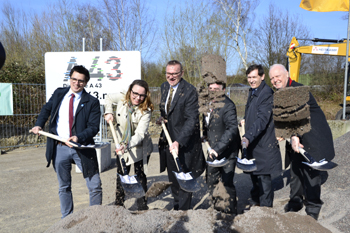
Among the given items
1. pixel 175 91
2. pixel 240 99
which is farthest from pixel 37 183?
pixel 240 99

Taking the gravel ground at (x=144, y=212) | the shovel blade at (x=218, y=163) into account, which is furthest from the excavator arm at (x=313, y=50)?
the shovel blade at (x=218, y=163)

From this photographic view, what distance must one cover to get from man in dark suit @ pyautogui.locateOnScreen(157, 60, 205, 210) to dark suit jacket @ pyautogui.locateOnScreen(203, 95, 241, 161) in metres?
0.20

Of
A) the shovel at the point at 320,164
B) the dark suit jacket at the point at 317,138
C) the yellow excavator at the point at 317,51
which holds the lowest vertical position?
the shovel at the point at 320,164

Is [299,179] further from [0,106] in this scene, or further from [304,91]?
[0,106]

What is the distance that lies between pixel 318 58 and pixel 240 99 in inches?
349

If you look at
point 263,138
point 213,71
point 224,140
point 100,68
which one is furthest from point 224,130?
point 100,68

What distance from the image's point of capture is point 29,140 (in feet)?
28.6

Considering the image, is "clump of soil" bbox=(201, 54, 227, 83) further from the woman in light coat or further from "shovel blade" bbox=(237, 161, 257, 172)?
"shovel blade" bbox=(237, 161, 257, 172)

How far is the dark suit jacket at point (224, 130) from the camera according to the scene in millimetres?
3010

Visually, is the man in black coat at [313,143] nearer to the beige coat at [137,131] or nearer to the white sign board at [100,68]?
the beige coat at [137,131]

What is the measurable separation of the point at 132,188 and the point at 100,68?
172 inches

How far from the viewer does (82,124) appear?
310cm

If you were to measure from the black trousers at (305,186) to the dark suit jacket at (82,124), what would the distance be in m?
2.42

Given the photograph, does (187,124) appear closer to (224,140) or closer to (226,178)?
(224,140)
